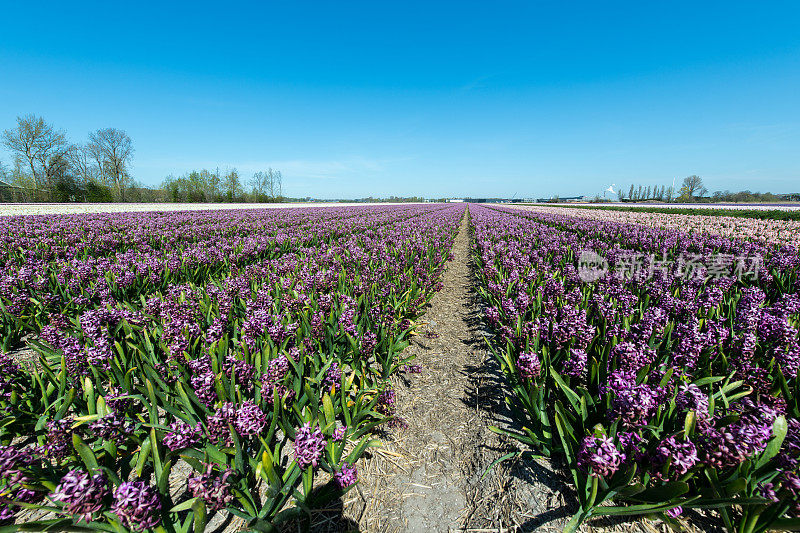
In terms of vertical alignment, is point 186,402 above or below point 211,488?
above

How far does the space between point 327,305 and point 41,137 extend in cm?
7391

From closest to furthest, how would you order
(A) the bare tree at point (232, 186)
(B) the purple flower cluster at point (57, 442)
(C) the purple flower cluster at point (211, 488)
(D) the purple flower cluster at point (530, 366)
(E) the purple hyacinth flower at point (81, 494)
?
1. (E) the purple hyacinth flower at point (81, 494)
2. (C) the purple flower cluster at point (211, 488)
3. (B) the purple flower cluster at point (57, 442)
4. (D) the purple flower cluster at point (530, 366)
5. (A) the bare tree at point (232, 186)

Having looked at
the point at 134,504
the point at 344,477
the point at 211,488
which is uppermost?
the point at 134,504

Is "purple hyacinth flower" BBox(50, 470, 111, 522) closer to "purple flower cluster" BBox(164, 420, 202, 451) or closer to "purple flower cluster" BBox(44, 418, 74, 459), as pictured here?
"purple flower cluster" BBox(164, 420, 202, 451)

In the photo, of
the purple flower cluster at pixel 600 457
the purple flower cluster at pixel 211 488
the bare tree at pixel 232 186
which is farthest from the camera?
the bare tree at pixel 232 186

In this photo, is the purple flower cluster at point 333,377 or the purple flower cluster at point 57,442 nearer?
the purple flower cluster at point 57,442

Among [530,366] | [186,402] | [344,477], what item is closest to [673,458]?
[530,366]

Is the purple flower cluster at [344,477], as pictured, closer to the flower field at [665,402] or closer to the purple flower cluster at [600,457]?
the flower field at [665,402]

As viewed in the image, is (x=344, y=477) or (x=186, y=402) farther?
(x=186, y=402)

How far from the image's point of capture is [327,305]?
4270mm

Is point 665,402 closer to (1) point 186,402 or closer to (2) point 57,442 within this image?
(1) point 186,402

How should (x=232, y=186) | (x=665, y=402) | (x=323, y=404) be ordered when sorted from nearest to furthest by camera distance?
(x=665, y=402)
(x=323, y=404)
(x=232, y=186)

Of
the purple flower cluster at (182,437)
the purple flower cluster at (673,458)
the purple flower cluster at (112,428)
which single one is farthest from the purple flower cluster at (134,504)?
the purple flower cluster at (673,458)

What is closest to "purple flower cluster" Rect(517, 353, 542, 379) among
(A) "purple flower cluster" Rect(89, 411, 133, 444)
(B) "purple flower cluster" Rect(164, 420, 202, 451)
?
(B) "purple flower cluster" Rect(164, 420, 202, 451)
